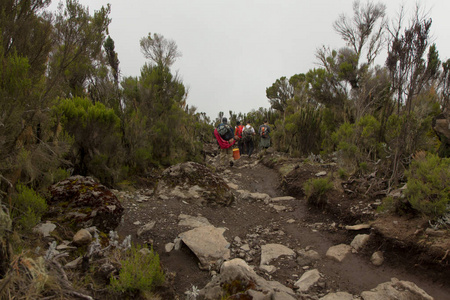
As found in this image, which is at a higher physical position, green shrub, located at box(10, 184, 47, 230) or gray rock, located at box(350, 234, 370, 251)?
green shrub, located at box(10, 184, 47, 230)

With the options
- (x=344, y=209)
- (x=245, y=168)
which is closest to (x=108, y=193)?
(x=344, y=209)

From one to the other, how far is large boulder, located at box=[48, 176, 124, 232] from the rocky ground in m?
0.44

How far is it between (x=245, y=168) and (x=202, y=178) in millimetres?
4508

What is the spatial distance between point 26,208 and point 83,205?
92cm

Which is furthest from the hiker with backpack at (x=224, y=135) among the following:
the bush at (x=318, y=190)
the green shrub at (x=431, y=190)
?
the green shrub at (x=431, y=190)

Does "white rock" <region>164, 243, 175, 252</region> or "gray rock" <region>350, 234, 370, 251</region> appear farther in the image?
"gray rock" <region>350, 234, 370, 251</region>

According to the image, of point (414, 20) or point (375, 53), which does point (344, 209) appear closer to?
point (414, 20)

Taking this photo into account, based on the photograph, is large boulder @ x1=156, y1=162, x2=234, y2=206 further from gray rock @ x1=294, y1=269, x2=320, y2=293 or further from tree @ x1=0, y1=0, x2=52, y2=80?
tree @ x1=0, y1=0, x2=52, y2=80

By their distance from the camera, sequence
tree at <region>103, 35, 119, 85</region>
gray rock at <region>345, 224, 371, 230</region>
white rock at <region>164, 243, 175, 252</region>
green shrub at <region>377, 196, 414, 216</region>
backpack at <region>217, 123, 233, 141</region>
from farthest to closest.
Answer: backpack at <region>217, 123, 233, 141</region> → tree at <region>103, 35, 119, 85</region> → gray rock at <region>345, 224, 371, 230</region> → green shrub at <region>377, 196, 414, 216</region> → white rock at <region>164, 243, 175, 252</region>

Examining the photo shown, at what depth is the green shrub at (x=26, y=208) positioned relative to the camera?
2.50m

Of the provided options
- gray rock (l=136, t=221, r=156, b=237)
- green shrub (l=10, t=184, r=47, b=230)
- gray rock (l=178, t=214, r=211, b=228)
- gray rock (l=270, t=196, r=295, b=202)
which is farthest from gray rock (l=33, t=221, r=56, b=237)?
gray rock (l=270, t=196, r=295, b=202)

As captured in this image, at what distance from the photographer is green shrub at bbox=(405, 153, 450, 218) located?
3559 millimetres

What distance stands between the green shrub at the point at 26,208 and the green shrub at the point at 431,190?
15.3 feet

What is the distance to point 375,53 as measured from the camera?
16484 mm
